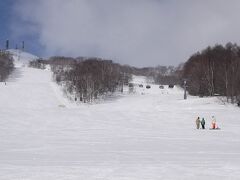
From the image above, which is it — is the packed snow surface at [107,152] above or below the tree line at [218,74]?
below

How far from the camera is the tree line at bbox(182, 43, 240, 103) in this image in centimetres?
6829

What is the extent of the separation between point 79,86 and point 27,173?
86.7 meters

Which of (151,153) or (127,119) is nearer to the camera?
(151,153)

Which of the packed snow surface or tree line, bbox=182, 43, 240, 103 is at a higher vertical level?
tree line, bbox=182, 43, 240, 103

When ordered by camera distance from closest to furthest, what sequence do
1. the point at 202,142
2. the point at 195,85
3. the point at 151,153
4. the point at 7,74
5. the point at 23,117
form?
→ the point at 151,153, the point at 202,142, the point at 23,117, the point at 195,85, the point at 7,74

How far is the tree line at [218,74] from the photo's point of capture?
68.3 meters

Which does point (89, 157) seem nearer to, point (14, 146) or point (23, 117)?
point (14, 146)

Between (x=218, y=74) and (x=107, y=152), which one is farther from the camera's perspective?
(x=218, y=74)

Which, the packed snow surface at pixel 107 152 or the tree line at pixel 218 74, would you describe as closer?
the packed snow surface at pixel 107 152

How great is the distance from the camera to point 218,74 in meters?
80.1

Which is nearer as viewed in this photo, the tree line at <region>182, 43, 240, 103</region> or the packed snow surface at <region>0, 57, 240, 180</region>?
the packed snow surface at <region>0, 57, 240, 180</region>

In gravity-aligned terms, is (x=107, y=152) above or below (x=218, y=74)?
below

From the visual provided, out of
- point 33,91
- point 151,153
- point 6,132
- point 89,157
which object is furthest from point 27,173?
point 33,91

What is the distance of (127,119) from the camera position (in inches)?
1829
